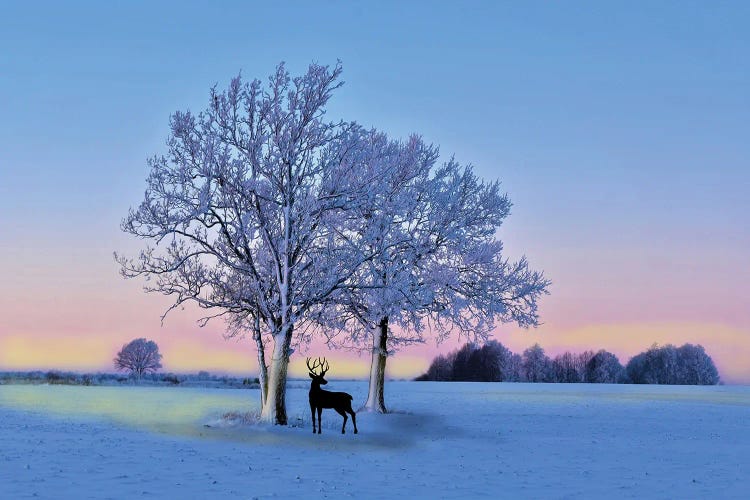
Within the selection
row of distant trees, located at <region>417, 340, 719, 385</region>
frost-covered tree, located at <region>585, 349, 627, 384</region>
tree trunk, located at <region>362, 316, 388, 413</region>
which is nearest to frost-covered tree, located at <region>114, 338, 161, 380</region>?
row of distant trees, located at <region>417, 340, 719, 385</region>

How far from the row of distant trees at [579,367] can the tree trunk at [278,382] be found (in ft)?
288

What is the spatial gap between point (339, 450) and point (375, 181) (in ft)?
36.8

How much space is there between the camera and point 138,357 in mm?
115938

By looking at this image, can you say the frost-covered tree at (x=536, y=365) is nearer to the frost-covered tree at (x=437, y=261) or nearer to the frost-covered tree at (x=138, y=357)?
the frost-covered tree at (x=138, y=357)

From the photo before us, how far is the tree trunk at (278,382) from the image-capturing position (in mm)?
29938

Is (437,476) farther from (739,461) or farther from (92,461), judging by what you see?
(739,461)

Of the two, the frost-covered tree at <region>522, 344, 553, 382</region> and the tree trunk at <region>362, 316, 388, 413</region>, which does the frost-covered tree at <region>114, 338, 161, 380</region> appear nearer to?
the frost-covered tree at <region>522, 344, 553, 382</region>

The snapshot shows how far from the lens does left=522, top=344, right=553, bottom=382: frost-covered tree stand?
126125 millimetres

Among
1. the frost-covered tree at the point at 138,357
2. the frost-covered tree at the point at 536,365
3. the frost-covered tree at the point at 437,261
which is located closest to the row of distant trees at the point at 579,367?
the frost-covered tree at the point at 536,365

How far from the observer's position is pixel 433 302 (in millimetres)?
38031

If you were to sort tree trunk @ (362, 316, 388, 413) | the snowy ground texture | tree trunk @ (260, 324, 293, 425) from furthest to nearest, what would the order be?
tree trunk @ (362, 316, 388, 413) → tree trunk @ (260, 324, 293, 425) → the snowy ground texture

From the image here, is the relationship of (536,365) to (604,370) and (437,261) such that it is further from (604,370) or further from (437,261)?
(437,261)

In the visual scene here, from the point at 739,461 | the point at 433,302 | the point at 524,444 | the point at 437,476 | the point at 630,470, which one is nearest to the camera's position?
the point at 437,476

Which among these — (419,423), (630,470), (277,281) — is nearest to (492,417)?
(419,423)
